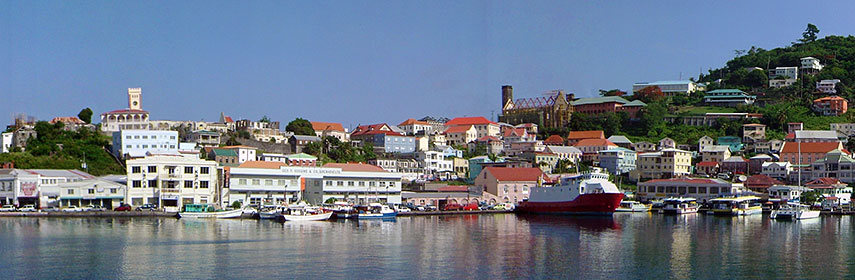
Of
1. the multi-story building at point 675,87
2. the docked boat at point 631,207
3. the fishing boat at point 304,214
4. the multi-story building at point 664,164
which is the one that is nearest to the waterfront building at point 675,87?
Answer: the multi-story building at point 675,87

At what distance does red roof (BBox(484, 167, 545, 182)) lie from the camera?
52156mm

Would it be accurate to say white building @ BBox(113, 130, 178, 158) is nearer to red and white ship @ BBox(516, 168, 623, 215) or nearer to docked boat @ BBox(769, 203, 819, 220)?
red and white ship @ BBox(516, 168, 623, 215)

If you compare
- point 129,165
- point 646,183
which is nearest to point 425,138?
point 646,183

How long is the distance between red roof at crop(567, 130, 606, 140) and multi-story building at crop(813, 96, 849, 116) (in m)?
20.8

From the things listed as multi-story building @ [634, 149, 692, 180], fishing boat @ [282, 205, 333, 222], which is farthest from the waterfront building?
fishing boat @ [282, 205, 333, 222]

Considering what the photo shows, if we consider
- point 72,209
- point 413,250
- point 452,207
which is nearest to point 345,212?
point 452,207

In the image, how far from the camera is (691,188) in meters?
53.4

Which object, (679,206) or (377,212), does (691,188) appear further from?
(377,212)

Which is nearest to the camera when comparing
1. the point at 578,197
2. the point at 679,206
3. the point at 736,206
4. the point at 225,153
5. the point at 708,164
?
the point at 578,197

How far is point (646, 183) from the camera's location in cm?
5547

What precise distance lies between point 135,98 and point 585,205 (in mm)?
32071

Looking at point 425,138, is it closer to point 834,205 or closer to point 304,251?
point 834,205

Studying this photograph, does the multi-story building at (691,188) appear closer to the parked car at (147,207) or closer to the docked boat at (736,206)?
the docked boat at (736,206)

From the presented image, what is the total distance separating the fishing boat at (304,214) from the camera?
125 feet
